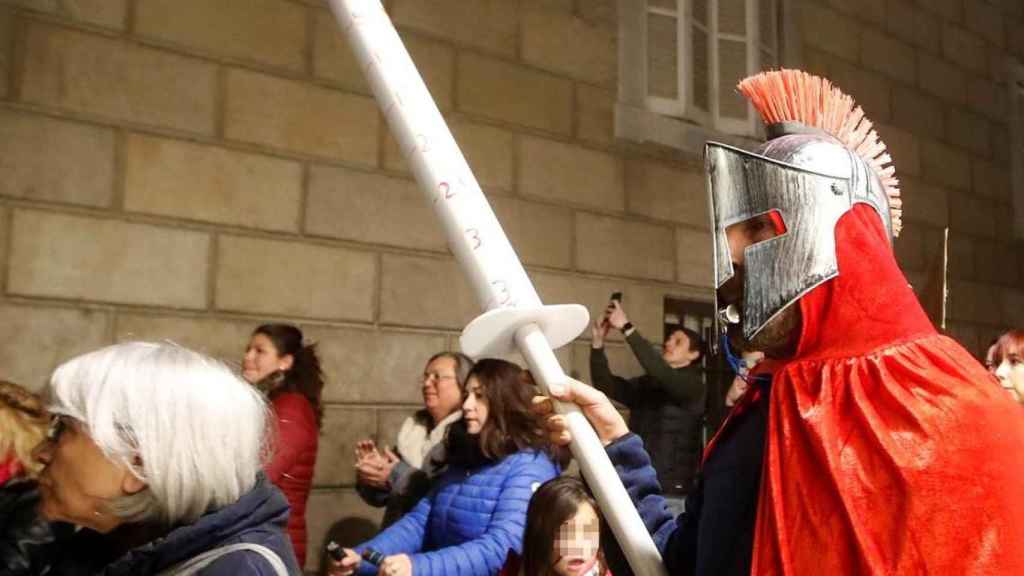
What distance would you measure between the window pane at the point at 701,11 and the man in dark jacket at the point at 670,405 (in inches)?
100

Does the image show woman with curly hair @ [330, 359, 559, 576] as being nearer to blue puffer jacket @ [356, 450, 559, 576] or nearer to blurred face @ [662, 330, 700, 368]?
blue puffer jacket @ [356, 450, 559, 576]

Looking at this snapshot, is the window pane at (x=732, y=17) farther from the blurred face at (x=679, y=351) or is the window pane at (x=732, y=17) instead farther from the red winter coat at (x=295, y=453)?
the red winter coat at (x=295, y=453)

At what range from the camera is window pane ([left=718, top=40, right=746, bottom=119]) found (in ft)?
22.1

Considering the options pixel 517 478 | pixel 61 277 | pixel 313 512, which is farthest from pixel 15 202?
pixel 517 478

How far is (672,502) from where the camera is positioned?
13.5 ft

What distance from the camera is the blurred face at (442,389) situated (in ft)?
12.5

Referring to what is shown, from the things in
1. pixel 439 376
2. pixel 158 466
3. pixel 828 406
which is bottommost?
pixel 158 466

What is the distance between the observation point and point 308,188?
4.75m

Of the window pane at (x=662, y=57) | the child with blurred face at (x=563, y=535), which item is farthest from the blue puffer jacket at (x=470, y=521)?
the window pane at (x=662, y=57)

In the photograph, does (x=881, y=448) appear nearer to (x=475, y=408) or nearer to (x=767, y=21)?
(x=475, y=408)

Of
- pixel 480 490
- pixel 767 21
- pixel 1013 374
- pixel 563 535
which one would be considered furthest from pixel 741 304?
pixel 767 21

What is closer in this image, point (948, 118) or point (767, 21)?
point (767, 21)

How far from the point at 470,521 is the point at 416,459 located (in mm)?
903

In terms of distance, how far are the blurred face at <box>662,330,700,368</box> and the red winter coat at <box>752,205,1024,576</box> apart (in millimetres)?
3670
